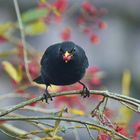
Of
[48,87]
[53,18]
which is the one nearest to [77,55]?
[48,87]

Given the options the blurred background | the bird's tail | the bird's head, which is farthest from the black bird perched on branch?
the blurred background

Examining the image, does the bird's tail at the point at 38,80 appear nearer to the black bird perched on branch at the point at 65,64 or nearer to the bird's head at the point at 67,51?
the black bird perched on branch at the point at 65,64

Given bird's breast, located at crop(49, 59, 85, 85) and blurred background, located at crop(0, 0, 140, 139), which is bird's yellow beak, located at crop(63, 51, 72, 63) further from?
blurred background, located at crop(0, 0, 140, 139)

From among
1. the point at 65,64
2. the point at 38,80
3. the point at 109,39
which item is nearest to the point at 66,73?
the point at 65,64

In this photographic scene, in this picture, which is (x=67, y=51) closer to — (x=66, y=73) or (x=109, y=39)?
(x=66, y=73)

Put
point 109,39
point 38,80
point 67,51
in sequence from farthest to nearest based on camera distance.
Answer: point 109,39 → point 38,80 → point 67,51

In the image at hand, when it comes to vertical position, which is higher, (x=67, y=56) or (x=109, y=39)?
(x=109, y=39)

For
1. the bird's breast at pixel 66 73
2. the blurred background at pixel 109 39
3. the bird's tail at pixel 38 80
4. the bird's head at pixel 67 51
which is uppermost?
the blurred background at pixel 109 39

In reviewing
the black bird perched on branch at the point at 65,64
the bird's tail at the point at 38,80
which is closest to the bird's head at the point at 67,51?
the black bird perched on branch at the point at 65,64
